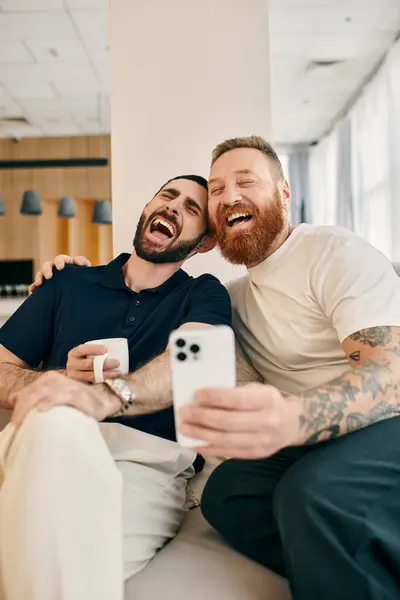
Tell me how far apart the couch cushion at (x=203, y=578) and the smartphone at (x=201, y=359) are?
0.38 metres

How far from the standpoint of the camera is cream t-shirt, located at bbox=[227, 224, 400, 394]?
3.73 feet

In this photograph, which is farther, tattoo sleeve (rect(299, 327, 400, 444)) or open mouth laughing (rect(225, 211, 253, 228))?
open mouth laughing (rect(225, 211, 253, 228))

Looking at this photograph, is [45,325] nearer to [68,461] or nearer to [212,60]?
[68,461]

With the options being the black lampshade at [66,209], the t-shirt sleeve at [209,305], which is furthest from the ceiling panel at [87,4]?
the t-shirt sleeve at [209,305]

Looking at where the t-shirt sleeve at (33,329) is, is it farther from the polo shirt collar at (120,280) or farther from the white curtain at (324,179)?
the white curtain at (324,179)

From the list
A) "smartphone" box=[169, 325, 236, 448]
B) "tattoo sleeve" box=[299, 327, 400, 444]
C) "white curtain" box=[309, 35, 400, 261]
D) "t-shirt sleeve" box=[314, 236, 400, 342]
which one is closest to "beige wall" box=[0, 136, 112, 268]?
"white curtain" box=[309, 35, 400, 261]

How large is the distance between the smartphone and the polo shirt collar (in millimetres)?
804

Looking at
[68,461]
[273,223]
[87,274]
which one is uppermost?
[273,223]

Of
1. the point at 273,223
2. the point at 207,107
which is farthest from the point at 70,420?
the point at 207,107

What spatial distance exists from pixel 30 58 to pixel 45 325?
174 inches

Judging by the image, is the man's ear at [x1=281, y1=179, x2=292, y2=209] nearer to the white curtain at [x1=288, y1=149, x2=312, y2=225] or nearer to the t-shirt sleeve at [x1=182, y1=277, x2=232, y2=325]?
the t-shirt sleeve at [x1=182, y1=277, x2=232, y2=325]

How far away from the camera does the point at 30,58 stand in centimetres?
514

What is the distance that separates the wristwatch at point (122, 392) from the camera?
3.55ft

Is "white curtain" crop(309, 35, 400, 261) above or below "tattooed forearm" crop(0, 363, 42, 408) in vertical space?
above
